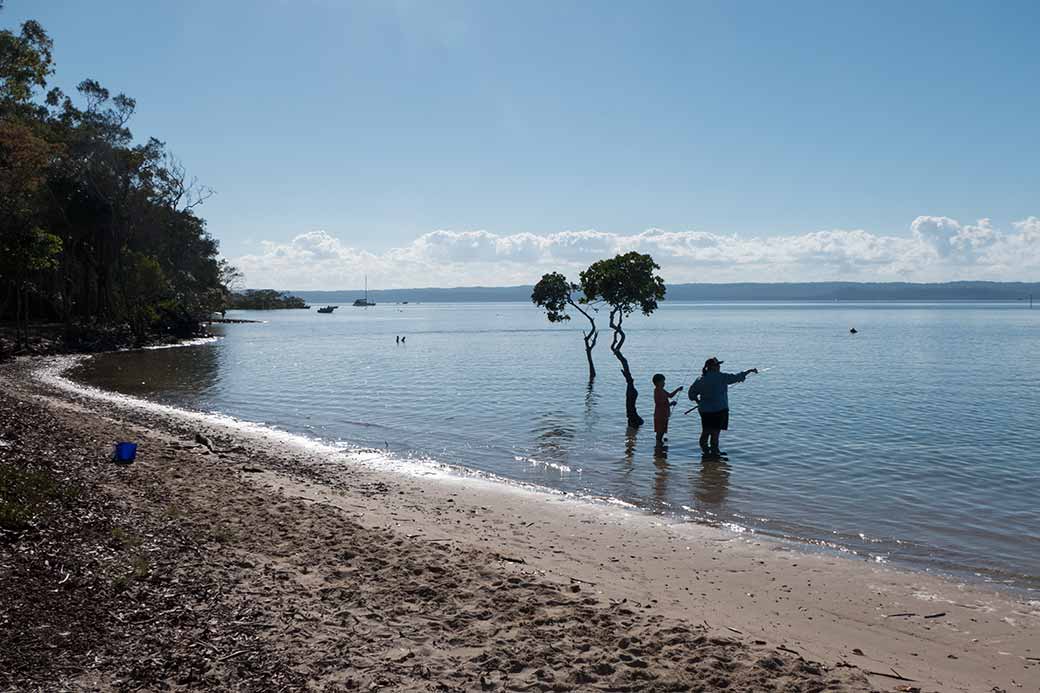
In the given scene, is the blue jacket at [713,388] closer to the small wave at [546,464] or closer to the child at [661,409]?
the child at [661,409]

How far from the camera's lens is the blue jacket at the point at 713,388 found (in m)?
16.6

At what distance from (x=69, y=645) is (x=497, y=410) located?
A: 20838 millimetres

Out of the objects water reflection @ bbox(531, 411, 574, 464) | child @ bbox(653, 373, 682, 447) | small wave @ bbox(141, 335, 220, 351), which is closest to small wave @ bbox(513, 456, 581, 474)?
water reflection @ bbox(531, 411, 574, 464)

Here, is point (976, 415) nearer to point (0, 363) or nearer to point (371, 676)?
point (371, 676)

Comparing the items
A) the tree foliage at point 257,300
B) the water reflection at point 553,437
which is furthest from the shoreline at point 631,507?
the tree foliage at point 257,300

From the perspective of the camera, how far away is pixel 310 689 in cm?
545

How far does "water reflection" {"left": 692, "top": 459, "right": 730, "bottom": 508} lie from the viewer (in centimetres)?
1366

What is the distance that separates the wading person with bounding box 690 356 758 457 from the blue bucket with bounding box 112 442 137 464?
1133cm

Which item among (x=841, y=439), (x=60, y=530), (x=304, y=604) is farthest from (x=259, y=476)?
(x=841, y=439)

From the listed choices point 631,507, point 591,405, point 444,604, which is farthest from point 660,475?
point 591,405

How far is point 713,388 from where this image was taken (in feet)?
54.8

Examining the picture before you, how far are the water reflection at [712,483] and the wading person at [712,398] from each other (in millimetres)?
541

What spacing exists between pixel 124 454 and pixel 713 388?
1204 centimetres

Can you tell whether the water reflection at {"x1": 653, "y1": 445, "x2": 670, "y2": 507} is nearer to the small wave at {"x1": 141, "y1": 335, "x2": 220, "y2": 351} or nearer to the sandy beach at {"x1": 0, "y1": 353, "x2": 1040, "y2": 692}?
the sandy beach at {"x1": 0, "y1": 353, "x2": 1040, "y2": 692}
